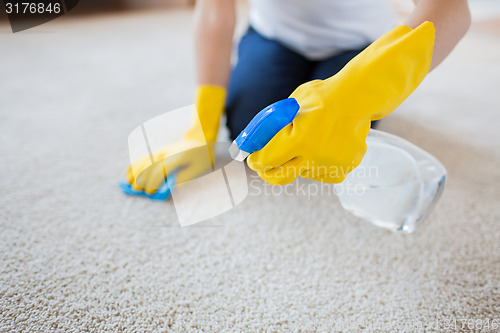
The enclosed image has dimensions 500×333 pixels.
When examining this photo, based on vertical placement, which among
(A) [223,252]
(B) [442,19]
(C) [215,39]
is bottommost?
(A) [223,252]

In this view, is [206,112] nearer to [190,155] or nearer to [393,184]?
[190,155]

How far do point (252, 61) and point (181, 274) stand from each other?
0.53 metres

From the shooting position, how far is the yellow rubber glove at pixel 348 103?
382 millimetres

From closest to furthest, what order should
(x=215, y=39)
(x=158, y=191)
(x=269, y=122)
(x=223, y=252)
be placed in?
1. (x=269, y=122)
2. (x=223, y=252)
3. (x=158, y=191)
4. (x=215, y=39)

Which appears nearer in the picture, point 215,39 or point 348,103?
point 348,103

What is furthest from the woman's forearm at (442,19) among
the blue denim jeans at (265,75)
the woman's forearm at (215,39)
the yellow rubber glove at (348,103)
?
the woman's forearm at (215,39)

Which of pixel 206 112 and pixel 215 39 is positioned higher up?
pixel 215 39

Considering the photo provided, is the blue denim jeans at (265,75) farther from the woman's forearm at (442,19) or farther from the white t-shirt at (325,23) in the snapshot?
the woman's forearm at (442,19)

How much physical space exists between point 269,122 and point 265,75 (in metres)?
0.46

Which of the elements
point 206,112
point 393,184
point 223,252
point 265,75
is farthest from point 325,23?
point 223,252

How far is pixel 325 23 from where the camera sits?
806 millimetres

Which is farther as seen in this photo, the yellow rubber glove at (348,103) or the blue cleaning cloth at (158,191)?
the blue cleaning cloth at (158,191)

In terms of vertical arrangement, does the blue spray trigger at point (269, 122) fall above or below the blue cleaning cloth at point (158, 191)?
above

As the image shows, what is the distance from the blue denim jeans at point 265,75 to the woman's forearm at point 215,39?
0.18 feet
